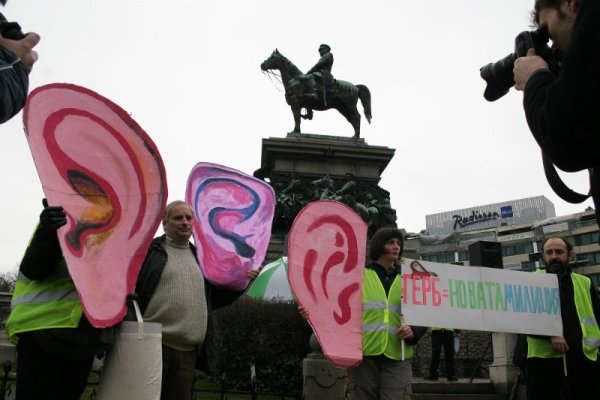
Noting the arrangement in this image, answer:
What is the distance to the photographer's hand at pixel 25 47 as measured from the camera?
215cm

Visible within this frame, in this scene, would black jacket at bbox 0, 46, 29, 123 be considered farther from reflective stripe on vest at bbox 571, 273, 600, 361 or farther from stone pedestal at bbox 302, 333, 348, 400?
stone pedestal at bbox 302, 333, 348, 400

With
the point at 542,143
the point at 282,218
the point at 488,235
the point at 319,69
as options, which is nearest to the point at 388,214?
the point at 282,218

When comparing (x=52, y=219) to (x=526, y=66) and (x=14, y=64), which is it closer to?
(x=14, y=64)

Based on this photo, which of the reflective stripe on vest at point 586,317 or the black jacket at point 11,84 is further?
the reflective stripe on vest at point 586,317

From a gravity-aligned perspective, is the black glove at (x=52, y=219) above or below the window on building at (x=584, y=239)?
below

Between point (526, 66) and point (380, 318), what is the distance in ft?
10.3

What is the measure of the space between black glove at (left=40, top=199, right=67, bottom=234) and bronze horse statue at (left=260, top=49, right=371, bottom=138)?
1750cm

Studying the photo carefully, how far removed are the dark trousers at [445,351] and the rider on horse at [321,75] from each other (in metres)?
11.9

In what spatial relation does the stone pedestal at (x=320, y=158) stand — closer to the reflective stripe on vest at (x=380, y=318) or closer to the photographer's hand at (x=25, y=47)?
the reflective stripe on vest at (x=380, y=318)

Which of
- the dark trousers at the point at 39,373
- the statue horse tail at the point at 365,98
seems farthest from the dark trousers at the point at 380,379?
the statue horse tail at the point at 365,98

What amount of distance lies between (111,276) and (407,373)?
8.05 ft

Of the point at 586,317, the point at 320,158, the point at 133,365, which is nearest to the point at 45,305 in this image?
the point at 133,365

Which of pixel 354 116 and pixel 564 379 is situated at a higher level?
pixel 354 116

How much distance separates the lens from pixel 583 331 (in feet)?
15.4
